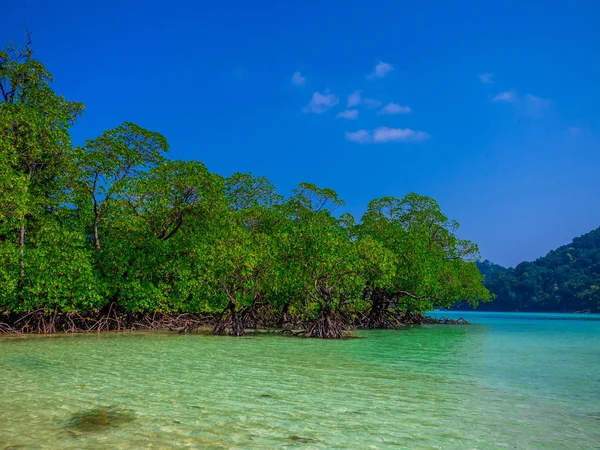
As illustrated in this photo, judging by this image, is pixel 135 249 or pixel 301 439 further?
pixel 135 249

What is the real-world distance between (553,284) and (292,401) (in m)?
101

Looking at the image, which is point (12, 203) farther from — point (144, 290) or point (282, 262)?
point (282, 262)

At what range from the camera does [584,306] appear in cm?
8519

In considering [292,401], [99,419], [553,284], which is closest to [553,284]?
[553,284]

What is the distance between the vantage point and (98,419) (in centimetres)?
616

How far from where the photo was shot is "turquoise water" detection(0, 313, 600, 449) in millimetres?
5508

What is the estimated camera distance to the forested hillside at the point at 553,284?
85.9 metres

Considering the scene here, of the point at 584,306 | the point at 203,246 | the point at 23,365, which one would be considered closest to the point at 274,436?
the point at 23,365

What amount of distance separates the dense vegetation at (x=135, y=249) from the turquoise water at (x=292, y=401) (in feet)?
24.0

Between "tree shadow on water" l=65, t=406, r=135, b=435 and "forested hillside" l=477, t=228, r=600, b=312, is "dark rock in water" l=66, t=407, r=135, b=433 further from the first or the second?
"forested hillside" l=477, t=228, r=600, b=312

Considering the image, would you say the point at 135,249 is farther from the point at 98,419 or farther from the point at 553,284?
the point at 553,284

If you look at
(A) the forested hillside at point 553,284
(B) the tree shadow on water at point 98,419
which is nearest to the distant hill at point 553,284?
(A) the forested hillside at point 553,284

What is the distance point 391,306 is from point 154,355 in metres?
22.3

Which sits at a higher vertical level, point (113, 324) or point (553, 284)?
point (553, 284)
